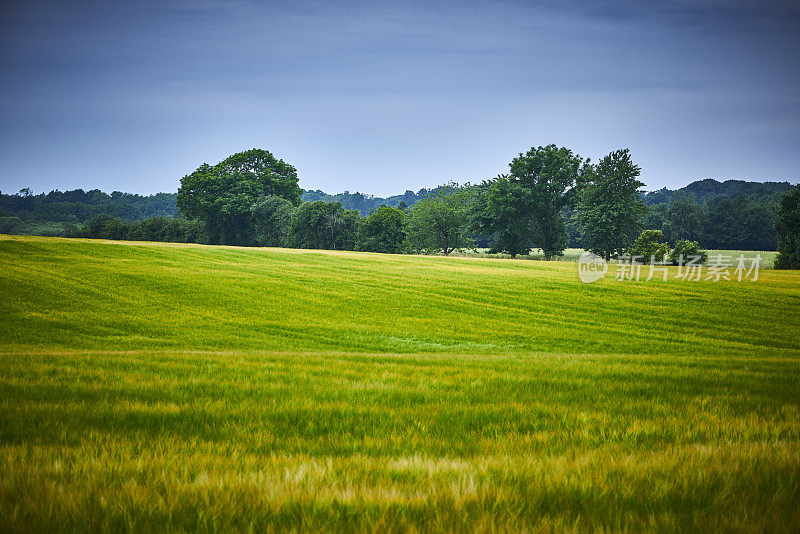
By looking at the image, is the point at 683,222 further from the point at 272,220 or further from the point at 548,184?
the point at 272,220

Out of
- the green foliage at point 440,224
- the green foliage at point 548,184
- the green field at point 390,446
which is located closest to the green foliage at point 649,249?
the green foliage at point 548,184

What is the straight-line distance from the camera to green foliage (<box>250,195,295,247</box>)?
317 ft

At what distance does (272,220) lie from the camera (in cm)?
Answer: 9819

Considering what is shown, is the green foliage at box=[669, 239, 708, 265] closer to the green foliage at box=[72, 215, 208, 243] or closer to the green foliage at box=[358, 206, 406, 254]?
the green foliage at box=[358, 206, 406, 254]

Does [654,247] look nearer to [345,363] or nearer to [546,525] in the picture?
[345,363]

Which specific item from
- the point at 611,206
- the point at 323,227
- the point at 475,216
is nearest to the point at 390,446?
the point at 611,206

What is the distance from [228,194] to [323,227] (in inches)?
888

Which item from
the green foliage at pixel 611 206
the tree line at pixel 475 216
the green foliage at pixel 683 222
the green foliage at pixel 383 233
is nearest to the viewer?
the green foliage at pixel 611 206

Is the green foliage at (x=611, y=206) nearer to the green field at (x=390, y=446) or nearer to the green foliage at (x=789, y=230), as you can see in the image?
the green foliage at (x=789, y=230)

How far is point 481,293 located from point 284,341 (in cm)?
1822

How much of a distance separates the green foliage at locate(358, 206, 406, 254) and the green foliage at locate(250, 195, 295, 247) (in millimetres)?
16963

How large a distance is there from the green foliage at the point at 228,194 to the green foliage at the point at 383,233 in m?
22.9

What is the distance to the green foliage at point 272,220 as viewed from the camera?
317 feet

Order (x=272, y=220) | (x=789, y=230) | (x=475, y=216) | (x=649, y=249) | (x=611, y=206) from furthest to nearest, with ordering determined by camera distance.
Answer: (x=272, y=220) < (x=475, y=216) < (x=649, y=249) < (x=611, y=206) < (x=789, y=230)
